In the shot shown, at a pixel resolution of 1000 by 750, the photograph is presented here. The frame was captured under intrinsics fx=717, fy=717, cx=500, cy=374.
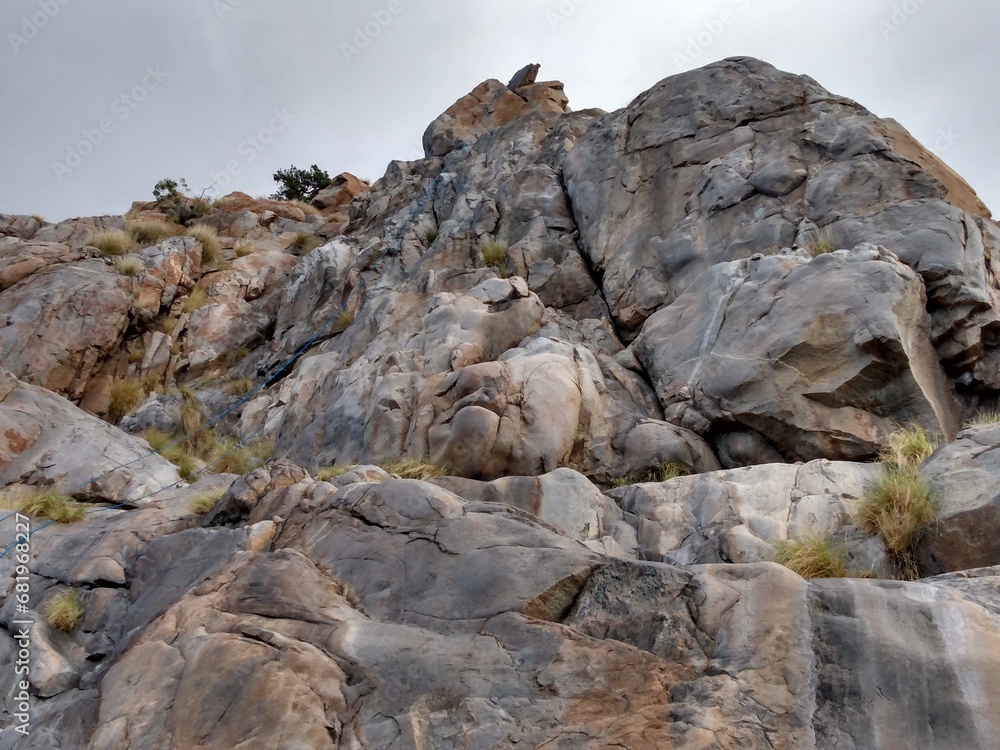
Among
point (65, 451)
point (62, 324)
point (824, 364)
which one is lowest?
point (65, 451)

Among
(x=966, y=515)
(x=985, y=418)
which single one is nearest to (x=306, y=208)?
(x=985, y=418)

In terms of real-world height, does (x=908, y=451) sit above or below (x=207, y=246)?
below

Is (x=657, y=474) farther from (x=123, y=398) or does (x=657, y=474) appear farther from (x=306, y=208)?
(x=306, y=208)

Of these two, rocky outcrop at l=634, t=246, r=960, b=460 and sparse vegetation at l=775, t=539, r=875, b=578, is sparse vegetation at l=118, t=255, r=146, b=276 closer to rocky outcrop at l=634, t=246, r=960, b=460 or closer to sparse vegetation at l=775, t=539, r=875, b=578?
rocky outcrop at l=634, t=246, r=960, b=460

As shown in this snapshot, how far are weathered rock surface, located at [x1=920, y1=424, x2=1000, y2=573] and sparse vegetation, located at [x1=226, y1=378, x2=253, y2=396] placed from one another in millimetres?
12749

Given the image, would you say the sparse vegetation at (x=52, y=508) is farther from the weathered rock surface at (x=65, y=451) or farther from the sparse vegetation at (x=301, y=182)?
the sparse vegetation at (x=301, y=182)

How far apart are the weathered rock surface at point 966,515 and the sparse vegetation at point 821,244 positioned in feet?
14.0

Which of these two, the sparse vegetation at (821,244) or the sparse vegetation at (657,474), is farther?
the sparse vegetation at (821,244)

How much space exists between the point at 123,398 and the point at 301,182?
18164mm

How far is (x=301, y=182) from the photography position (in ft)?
101

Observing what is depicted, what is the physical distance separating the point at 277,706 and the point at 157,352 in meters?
13.5

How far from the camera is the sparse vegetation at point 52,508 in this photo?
839 centimetres

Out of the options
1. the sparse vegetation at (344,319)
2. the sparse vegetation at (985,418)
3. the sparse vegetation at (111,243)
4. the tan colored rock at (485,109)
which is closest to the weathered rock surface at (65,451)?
the sparse vegetation at (344,319)

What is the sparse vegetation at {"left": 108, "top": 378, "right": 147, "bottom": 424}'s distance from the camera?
48.1ft
